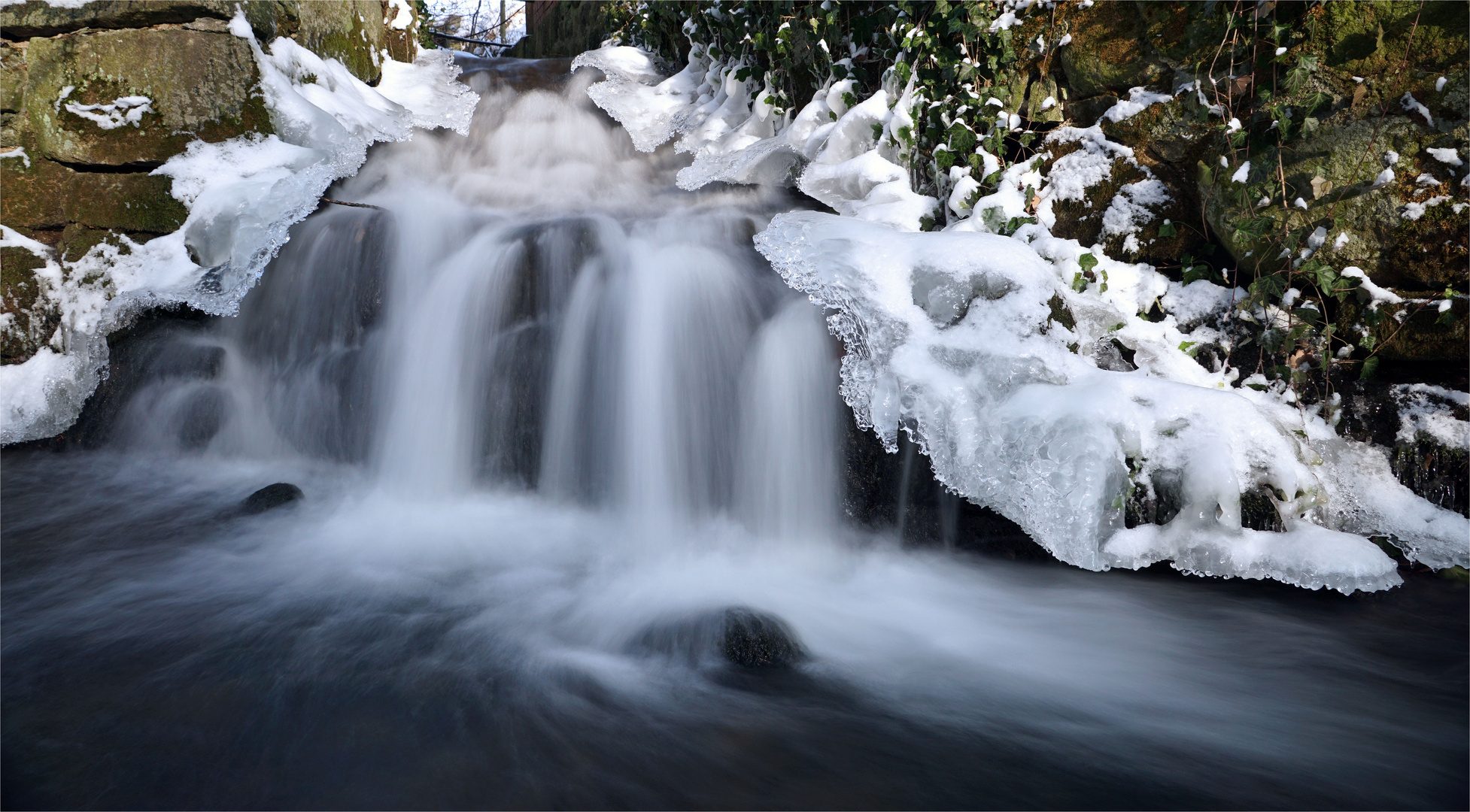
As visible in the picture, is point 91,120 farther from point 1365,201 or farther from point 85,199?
point 1365,201

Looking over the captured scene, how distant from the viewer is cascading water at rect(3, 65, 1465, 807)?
161 cm

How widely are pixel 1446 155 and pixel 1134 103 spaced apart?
1.04 metres

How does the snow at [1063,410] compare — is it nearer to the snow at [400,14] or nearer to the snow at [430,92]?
the snow at [430,92]

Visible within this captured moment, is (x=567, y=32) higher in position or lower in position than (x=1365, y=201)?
higher

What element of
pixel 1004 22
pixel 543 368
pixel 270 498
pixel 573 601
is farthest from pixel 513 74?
pixel 573 601

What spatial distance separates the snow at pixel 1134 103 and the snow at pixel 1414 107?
739 millimetres

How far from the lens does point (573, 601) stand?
244 centimetres

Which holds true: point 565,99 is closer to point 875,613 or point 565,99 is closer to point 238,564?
point 238,564

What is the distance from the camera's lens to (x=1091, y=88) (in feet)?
10.6

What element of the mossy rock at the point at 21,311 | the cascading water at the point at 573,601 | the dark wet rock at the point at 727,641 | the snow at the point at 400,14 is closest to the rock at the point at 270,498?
the cascading water at the point at 573,601

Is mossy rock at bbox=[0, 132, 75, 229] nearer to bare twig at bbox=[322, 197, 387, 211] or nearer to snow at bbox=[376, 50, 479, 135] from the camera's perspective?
bare twig at bbox=[322, 197, 387, 211]

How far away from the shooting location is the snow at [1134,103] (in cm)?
304

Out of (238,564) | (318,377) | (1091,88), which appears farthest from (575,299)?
(1091,88)

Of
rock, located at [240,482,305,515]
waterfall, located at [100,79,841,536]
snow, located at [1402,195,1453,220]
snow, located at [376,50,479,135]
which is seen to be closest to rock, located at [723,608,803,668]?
waterfall, located at [100,79,841,536]
